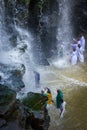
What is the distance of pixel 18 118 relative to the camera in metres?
11.7

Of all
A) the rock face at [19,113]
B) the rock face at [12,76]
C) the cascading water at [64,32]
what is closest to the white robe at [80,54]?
the cascading water at [64,32]

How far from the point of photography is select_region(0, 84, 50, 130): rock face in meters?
11.3

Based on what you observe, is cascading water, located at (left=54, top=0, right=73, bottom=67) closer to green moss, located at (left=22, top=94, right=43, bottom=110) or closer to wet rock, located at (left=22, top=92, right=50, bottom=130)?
green moss, located at (left=22, top=94, right=43, bottom=110)

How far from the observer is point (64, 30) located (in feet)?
80.9

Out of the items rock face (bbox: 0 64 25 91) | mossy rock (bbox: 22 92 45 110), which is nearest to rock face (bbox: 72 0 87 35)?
rock face (bbox: 0 64 25 91)

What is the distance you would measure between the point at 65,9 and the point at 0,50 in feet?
21.5

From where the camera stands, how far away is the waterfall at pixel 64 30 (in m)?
23.4

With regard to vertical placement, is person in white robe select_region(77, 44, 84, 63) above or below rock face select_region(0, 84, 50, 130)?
below

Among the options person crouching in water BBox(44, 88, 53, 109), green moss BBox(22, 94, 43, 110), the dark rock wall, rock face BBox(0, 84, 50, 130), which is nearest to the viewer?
rock face BBox(0, 84, 50, 130)

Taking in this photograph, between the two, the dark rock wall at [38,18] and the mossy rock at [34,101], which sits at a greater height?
the dark rock wall at [38,18]

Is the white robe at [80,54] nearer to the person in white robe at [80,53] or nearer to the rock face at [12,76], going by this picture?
the person in white robe at [80,53]

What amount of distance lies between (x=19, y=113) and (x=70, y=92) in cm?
636

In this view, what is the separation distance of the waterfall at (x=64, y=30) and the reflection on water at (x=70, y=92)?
199 centimetres

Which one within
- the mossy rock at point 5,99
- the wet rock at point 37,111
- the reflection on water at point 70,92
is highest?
the mossy rock at point 5,99
